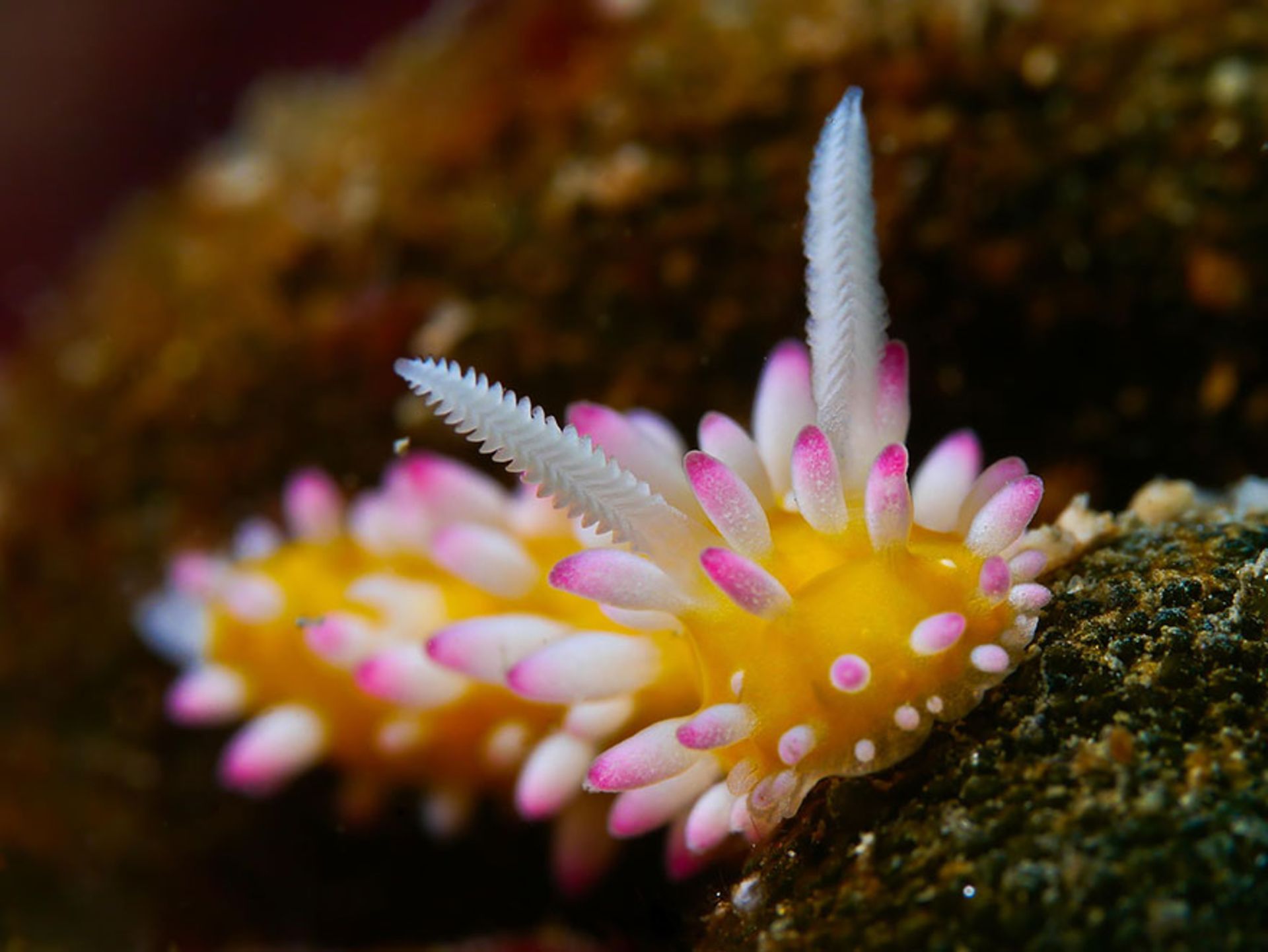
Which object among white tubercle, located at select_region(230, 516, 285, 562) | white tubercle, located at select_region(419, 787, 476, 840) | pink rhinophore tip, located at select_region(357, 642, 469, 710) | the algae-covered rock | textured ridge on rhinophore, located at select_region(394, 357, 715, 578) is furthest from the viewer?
white tubercle, located at select_region(230, 516, 285, 562)

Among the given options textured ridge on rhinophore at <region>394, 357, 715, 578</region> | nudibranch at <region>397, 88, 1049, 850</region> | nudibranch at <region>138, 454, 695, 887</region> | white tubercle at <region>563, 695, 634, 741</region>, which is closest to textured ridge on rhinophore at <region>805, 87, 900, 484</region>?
nudibranch at <region>397, 88, 1049, 850</region>

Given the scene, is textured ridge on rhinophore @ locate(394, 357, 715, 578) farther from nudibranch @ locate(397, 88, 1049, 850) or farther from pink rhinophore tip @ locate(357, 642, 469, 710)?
pink rhinophore tip @ locate(357, 642, 469, 710)

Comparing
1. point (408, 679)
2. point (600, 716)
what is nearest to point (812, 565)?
point (600, 716)

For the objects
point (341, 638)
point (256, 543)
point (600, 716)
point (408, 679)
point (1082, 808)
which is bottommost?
point (1082, 808)

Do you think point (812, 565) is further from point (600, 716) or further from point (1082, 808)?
point (600, 716)

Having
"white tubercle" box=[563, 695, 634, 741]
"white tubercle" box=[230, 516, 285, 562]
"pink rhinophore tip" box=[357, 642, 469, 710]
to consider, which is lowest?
"white tubercle" box=[563, 695, 634, 741]

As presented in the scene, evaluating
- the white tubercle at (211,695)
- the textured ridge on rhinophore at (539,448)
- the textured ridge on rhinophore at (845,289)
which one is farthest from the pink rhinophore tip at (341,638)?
the textured ridge on rhinophore at (845,289)

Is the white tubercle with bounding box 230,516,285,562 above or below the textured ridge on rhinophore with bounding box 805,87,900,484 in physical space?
above

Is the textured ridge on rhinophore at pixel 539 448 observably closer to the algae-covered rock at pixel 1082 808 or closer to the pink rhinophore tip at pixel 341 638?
the algae-covered rock at pixel 1082 808
